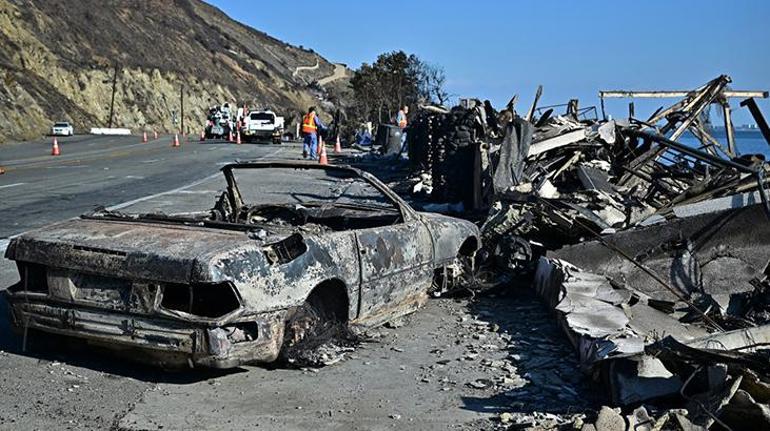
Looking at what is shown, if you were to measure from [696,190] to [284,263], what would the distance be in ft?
20.4

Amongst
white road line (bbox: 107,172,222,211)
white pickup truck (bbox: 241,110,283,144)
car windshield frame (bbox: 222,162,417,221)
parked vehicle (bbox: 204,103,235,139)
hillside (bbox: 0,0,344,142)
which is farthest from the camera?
hillside (bbox: 0,0,344,142)

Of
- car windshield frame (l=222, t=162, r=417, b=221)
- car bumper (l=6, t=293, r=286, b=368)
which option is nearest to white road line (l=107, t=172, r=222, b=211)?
car windshield frame (l=222, t=162, r=417, b=221)

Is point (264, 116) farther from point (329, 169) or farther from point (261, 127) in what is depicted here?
point (329, 169)

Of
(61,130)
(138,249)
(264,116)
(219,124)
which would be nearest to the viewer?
(138,249)

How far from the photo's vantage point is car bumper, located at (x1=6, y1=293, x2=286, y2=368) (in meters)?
5.35

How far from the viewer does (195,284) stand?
538cm

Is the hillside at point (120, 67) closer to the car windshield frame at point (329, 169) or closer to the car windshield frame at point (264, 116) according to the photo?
the car windshield frame at point (264, 116)

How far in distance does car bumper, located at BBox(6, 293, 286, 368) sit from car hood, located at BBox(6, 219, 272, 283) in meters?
0.28

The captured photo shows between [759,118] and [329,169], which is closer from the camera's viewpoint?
[329,169]

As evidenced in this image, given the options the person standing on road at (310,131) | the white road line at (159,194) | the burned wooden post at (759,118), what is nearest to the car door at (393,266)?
the white road line at (159,194)

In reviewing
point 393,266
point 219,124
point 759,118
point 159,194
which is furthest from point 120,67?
point 393,266

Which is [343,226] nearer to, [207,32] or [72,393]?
[72,393]

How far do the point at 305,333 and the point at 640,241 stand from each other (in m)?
4.44

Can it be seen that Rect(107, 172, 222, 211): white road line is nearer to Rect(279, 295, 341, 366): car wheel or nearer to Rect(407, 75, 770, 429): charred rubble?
Rect(407, 75, 770, 429): charred rubble
